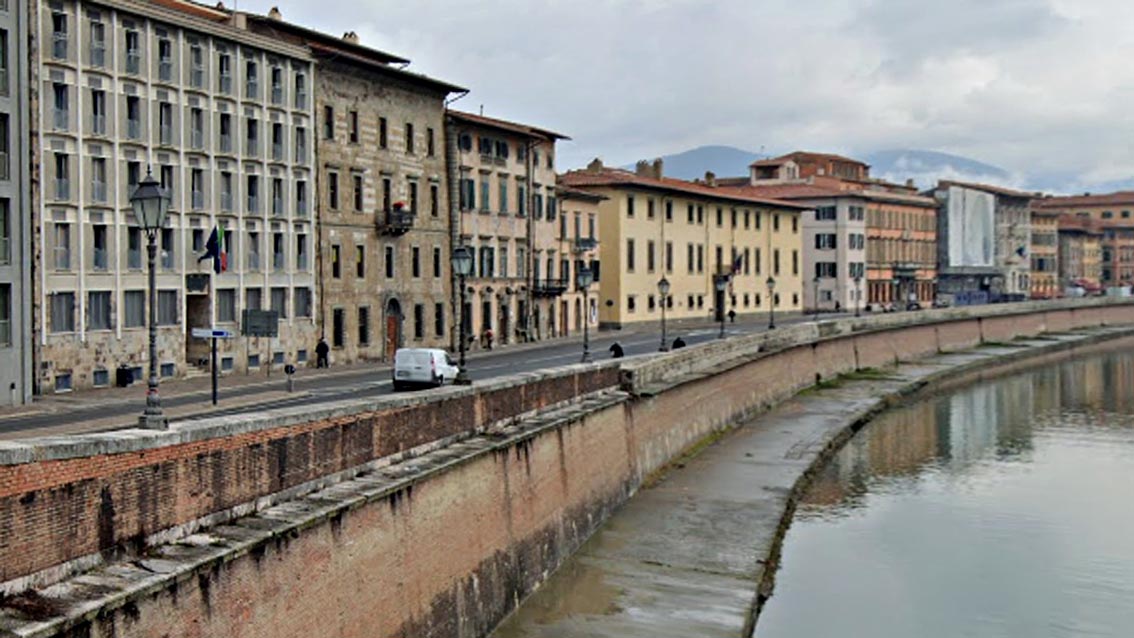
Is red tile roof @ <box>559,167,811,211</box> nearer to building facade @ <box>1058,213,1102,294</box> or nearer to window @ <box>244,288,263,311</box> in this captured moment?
window @ <box>244,288,263,311</box>

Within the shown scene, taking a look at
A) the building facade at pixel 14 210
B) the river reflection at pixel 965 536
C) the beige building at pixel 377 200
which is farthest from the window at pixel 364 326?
the river reflection at pixel 965 536

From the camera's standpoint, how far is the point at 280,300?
58.4 metres

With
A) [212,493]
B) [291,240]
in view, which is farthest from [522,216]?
[212,493]

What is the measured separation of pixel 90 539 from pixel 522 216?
63045 millimetres

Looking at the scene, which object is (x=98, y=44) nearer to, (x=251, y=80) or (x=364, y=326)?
(x=251, y=80)

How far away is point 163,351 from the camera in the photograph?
51.4 m

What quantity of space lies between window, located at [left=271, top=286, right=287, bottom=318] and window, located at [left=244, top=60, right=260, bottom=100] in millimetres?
8417

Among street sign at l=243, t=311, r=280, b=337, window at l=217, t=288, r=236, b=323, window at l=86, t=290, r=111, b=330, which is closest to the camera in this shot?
street sign at l=243, t=311, r=280, b=337

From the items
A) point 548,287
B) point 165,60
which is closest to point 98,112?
point 165,60

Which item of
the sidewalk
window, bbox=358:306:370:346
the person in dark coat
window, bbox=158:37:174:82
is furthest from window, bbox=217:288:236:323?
window, bbox=158:37:174:82

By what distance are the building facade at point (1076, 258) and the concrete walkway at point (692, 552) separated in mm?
147037

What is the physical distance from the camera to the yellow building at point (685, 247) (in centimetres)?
9281

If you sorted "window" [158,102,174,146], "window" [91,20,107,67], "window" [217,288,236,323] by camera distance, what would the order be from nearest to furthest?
"window" [91,20,107,67], "window" [158,102,174,146], "window" [217,288,236,323]

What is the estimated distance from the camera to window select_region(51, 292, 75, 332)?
152 feet
